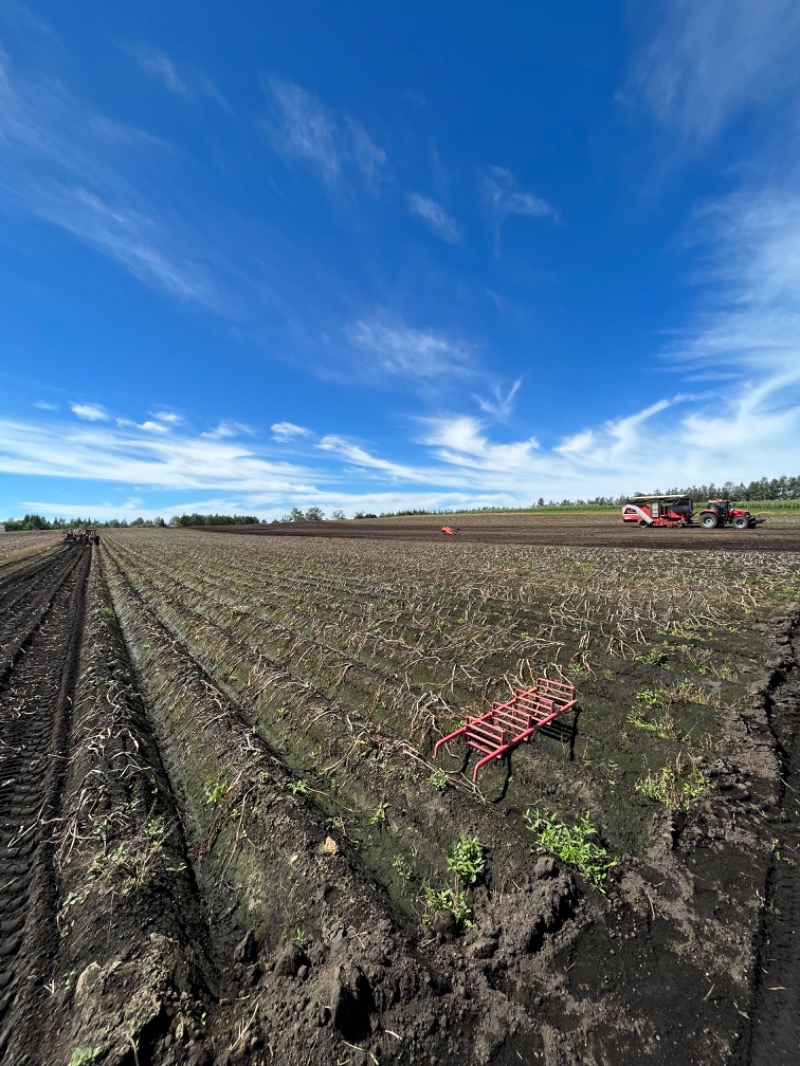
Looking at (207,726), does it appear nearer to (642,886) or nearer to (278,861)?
(278,861)

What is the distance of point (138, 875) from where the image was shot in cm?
324

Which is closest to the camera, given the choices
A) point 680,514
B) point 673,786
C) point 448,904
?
point 448,904

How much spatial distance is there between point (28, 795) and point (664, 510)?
1417 inches

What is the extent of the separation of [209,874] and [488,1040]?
242 centimetres

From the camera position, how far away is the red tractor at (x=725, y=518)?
28.0m

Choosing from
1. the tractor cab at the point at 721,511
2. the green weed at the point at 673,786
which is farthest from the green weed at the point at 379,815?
the tractor cab at the point at 721,511

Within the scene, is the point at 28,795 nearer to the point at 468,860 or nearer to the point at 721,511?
the point at 468,860

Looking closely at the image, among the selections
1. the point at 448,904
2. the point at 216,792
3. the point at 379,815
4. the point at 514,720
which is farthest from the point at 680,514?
the point at 216,792

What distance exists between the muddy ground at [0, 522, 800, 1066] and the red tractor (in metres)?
29.2

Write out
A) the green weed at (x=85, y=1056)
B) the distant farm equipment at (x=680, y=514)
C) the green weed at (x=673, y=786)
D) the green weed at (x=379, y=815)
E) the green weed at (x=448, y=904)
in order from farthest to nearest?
the distant farm equipment at (x=680, y=514) < the green weed at (x=379, y=815) < the green weed at (x=673, y=786) < the green weed at (x=448, y=904) < the green weed at (x=85, y=1056)

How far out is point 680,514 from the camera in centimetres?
3012

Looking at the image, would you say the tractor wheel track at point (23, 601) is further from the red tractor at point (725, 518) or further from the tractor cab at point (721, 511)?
the tractor cab at point (721, 511)

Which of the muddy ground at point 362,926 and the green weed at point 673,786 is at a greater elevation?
the green weed at point 673,786

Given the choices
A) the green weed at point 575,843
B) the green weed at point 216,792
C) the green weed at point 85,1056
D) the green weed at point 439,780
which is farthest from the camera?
the green weed at point 216,792
